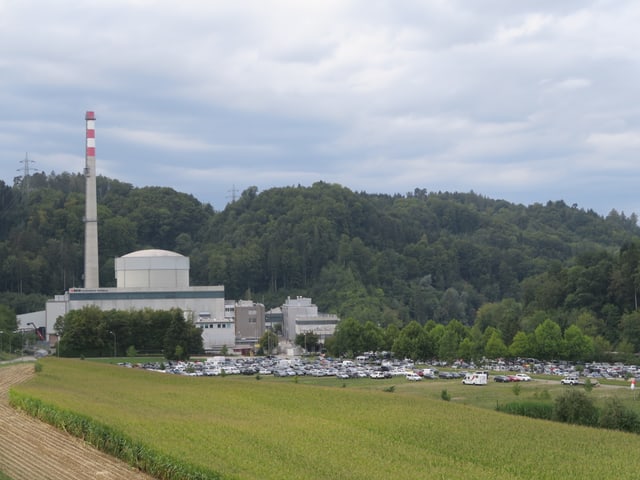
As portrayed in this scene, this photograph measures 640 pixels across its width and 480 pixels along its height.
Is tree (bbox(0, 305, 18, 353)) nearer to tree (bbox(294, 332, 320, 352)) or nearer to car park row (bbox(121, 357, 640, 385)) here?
car park row (bbox(121, 357, 640, 385))

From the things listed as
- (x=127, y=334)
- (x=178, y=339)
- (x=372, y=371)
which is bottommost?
(x=372, y=371)

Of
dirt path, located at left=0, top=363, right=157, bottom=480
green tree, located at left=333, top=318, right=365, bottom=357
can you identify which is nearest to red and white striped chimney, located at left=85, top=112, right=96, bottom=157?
green tree, located at left=333, top=318, right=365, bottom=357

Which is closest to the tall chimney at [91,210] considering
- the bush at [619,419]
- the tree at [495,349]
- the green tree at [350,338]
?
the green tree at [350,338]

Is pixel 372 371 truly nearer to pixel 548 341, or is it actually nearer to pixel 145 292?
pixel 548 341

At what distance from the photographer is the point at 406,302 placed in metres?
183

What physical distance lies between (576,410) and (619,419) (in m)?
2.38

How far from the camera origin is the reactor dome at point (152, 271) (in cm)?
13338

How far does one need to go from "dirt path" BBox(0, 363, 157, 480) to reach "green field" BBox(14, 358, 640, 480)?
1397mm

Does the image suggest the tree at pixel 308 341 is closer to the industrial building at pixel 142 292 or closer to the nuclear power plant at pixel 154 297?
the nuclear power plant at pixel 154 297

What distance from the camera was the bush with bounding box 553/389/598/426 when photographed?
42406 mm

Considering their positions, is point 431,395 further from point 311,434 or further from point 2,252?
point 2,252

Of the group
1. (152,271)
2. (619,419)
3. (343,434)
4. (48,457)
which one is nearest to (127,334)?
(152,271)

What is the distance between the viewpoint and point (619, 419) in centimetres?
4066

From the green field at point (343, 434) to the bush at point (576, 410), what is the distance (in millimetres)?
2379
